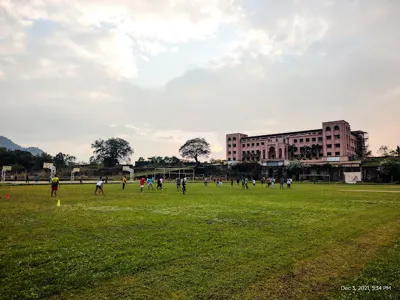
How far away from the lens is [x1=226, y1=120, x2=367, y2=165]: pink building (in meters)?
102

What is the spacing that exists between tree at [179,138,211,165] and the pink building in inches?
461

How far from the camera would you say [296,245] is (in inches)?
327

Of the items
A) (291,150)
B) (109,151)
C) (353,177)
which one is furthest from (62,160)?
(353,177)

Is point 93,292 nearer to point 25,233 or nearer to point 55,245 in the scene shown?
point 55,245

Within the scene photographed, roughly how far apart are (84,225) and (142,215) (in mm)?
3195

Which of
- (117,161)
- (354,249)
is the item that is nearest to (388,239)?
(354,249)

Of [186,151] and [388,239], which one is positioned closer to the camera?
[388,239]

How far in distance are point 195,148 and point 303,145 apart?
48.9m

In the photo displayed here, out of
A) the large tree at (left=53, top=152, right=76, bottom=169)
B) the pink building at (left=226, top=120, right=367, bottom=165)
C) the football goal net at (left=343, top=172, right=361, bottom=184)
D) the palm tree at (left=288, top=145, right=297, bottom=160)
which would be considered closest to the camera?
the football goal net at (left=343, top=172, right=361, bottom=184)

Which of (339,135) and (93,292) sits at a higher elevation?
(339,135)

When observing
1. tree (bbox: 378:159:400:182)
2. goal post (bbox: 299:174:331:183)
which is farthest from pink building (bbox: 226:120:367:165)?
tree (bbox: 378:159:400:182)

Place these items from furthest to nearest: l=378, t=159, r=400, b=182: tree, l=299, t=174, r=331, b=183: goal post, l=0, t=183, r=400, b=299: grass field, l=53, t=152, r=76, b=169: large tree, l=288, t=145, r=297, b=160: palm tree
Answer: l=53, t=152, r=76, b=169: large tree
l=288, t=145, r=297, b=160: palm tree
l=299, t=174, r=331, b=183: goal post
l=378, t=159, r=400, b=182: tree
l=0, t=183, r=400, b=299: grass field

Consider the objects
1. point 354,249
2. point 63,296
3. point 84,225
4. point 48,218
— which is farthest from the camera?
point 48,218

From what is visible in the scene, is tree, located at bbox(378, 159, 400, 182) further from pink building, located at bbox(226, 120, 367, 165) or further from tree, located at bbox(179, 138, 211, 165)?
tree, located at bbox(179, 138, 211, 165)
